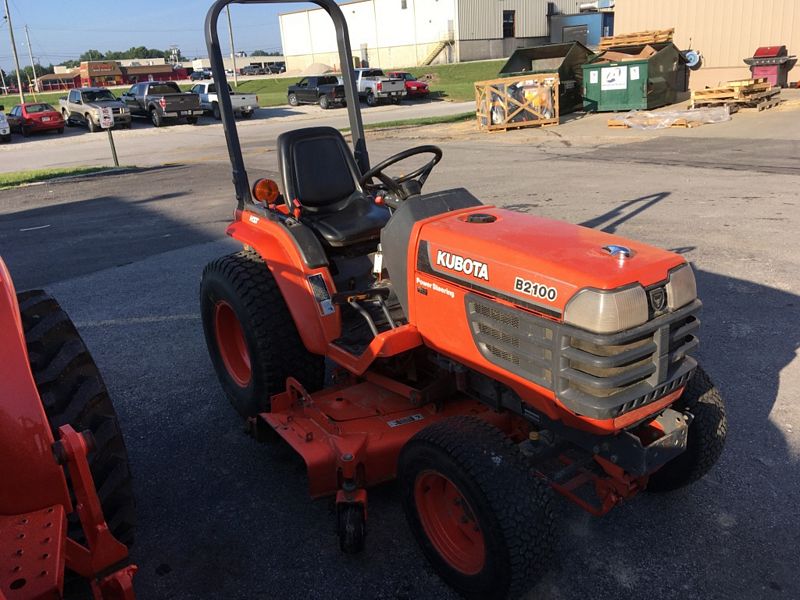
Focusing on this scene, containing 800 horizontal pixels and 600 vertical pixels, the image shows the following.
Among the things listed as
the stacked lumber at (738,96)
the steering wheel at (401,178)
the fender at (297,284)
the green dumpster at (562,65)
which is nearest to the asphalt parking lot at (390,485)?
the fender at (297,284)

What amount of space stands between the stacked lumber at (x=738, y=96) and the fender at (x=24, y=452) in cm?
1779

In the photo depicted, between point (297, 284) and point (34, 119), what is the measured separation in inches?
976

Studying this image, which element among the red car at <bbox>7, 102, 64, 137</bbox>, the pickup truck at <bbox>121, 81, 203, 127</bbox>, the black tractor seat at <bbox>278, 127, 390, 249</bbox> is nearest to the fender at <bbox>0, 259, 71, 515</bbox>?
the black tractor seat at <bbox>278, 127, 390, 249</bbox>

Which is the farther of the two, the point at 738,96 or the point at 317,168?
the point at 738,96

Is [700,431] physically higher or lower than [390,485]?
higher

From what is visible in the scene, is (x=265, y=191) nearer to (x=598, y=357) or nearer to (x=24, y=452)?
(x=24, y=452)

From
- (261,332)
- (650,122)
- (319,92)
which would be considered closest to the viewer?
(261,332)

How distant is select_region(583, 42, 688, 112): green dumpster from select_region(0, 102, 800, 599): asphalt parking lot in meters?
8.59

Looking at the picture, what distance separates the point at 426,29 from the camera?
5147cm

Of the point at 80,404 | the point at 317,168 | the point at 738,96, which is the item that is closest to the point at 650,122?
the point at 738,96

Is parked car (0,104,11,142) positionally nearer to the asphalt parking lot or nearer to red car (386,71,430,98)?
the asphalt parking lot

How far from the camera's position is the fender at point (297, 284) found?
332 cm

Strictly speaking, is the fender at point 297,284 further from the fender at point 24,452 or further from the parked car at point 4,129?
the parked car at point 4,129

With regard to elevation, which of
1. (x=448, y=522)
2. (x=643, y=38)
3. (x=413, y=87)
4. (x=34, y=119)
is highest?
(x=643, y=38)
